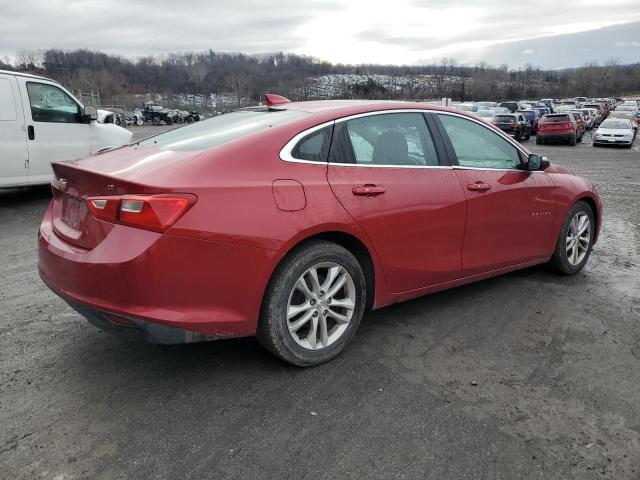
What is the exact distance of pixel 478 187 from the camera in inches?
160

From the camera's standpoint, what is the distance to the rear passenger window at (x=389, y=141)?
138 inches

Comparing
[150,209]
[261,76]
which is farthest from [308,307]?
[261,76]

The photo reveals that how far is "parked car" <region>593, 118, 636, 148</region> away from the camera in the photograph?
25.1 meters

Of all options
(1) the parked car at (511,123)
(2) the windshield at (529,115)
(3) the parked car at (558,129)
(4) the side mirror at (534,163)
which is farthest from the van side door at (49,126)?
(2) the windshield at (529,115)

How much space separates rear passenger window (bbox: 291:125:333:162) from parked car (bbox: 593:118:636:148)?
25.9 metres

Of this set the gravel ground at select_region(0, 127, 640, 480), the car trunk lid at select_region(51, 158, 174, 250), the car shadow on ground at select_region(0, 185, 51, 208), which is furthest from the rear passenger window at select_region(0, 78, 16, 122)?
the car trunk lid at select_region(51, 158, 174, 250)

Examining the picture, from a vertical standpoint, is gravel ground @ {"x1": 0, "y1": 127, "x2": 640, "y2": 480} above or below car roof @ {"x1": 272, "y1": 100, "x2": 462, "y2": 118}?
below

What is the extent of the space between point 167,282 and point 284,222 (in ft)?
2.28

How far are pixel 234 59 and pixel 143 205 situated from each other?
421 feet

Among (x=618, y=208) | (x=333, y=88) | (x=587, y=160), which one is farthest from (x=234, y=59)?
(x=618, y=208)

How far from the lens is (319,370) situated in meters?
3.28

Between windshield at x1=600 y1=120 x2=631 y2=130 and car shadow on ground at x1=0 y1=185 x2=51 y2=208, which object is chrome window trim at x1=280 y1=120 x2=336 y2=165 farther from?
windshield at x1=600 y1=120 x2=631 y2=130

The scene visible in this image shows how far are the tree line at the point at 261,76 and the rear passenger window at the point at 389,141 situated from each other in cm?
7551

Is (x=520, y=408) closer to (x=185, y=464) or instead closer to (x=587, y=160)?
(x=185, y=464)
